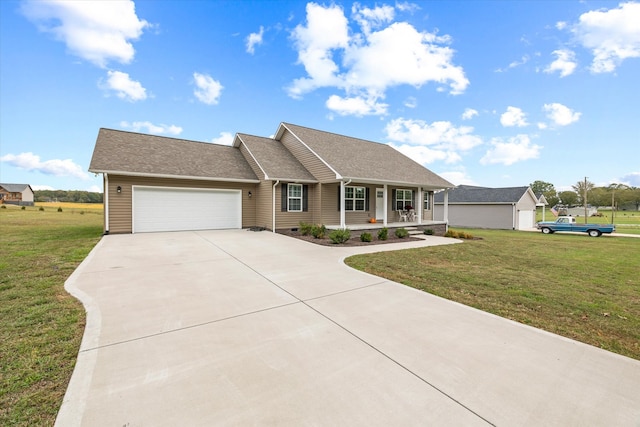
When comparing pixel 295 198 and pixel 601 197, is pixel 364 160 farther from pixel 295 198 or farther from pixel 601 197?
pixel 601 197

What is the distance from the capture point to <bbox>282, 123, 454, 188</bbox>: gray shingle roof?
43.0ft

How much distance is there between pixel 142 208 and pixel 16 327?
10.2 m

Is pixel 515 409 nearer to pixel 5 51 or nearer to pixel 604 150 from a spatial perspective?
pixel 5 51

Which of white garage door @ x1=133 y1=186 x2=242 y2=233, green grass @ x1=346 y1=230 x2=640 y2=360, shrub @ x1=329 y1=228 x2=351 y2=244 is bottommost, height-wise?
green grass @ x1=346 y1=230 x2=640 y2=360

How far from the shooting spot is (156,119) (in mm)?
19672

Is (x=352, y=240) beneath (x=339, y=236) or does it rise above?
beneath

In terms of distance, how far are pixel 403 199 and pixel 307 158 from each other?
6747 millimetres

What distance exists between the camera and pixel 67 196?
213ft

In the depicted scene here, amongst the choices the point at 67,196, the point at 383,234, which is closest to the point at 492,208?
the point at 383,234

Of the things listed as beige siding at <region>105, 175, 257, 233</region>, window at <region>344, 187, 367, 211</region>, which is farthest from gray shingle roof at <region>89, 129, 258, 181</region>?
window at <region>344, 187, 367, 211</region>

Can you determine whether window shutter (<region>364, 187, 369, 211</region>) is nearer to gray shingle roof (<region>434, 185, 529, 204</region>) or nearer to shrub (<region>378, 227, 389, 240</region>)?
shrub (<region>378, 227, 389, 240</region>)

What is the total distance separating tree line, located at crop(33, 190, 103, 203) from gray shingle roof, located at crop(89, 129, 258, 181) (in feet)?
203

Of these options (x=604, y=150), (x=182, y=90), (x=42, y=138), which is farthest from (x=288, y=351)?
(x=604, y=150)

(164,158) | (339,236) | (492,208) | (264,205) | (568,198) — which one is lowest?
(339,236)
